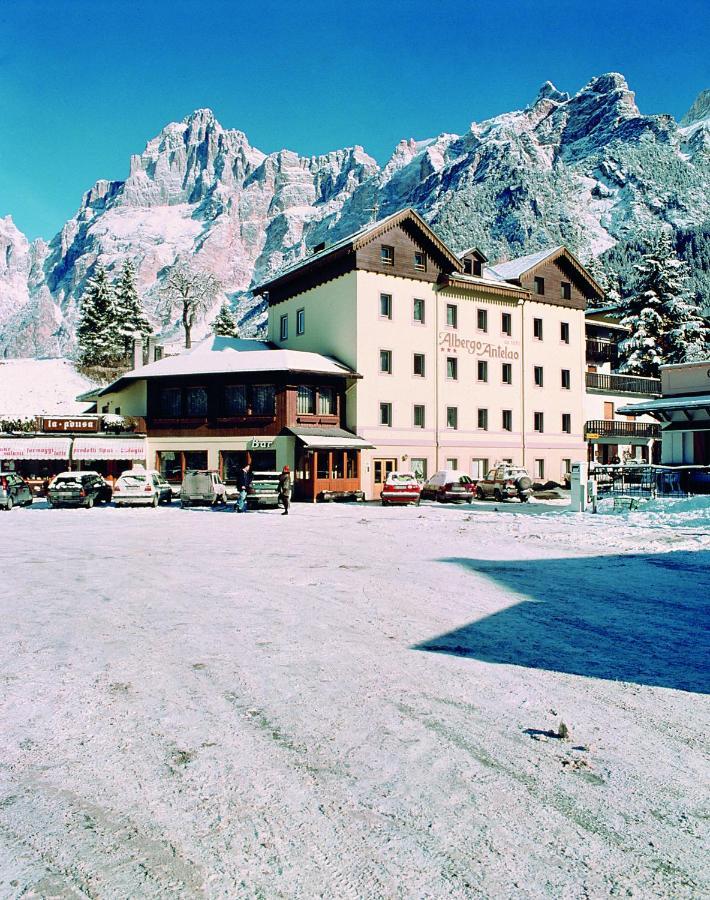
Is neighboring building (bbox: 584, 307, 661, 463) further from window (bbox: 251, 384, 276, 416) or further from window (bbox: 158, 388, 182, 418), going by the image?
window (bbox: 158, 388, 182, 418)

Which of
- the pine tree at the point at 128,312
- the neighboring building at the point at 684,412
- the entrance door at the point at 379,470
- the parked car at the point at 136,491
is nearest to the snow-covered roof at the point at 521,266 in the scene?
the entrance door at the point at 379,470

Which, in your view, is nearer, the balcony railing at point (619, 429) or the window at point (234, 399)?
the window at point (234, 399)

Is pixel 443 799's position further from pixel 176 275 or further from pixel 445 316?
pixel 176 275

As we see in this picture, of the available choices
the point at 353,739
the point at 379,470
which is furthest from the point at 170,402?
the point at 353,739

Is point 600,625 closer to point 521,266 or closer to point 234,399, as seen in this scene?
point 234,399

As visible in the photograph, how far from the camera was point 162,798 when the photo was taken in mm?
4172

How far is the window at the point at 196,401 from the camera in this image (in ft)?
140

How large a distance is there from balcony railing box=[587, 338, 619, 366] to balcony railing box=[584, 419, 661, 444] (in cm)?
854

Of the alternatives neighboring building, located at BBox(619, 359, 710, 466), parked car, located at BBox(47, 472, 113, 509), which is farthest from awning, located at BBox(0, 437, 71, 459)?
neighboring building, located at BBox(619, 359, 710, 466)

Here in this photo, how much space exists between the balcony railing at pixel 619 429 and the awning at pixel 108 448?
33.4 m

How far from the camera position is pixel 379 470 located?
141 feet

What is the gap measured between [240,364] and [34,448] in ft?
44.1

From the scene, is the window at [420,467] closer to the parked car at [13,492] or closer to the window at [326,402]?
the window at [326,402]

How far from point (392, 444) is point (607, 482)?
1323cm
